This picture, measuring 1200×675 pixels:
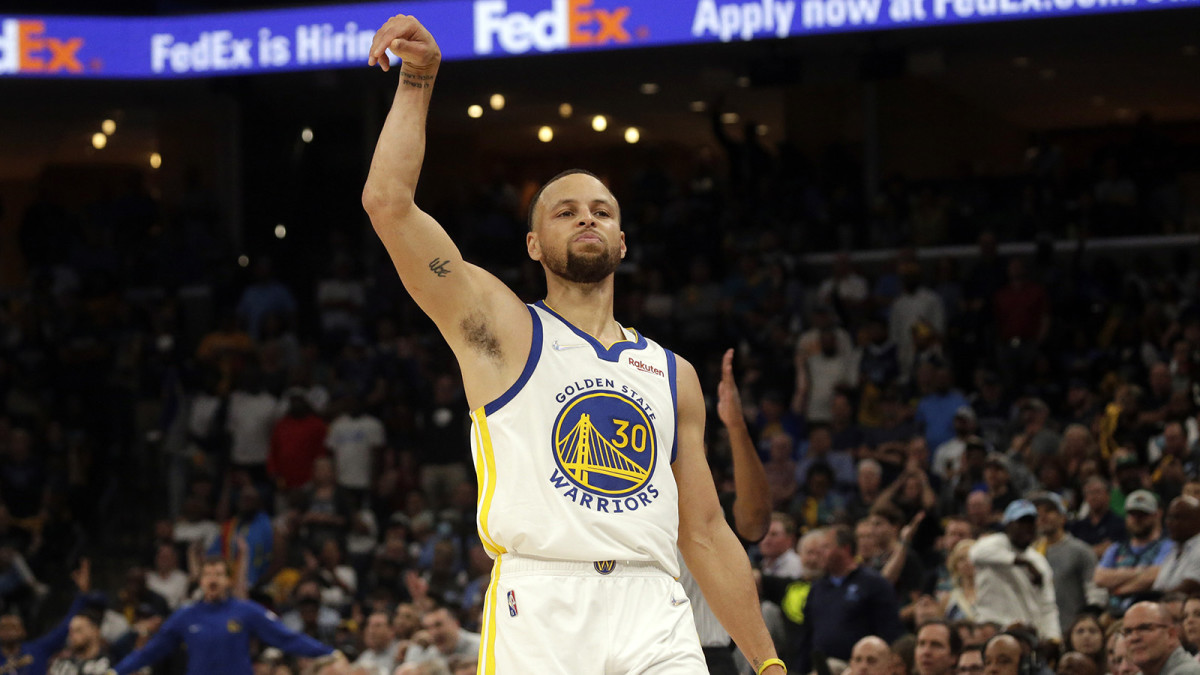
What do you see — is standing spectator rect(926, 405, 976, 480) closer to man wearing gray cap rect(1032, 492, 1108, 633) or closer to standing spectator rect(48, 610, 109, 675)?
man wearing gray cap rect(1032, 492, 1108, 633)

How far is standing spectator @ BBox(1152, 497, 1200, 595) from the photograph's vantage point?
8219 millimetres

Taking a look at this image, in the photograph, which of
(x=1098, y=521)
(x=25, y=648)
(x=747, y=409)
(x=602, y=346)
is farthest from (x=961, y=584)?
(x=25, y=648)

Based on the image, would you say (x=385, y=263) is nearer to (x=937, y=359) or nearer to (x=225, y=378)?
(x=225, y=378)

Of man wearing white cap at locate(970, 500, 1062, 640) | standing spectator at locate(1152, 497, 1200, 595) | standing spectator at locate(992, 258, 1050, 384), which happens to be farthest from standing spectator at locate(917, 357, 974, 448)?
standing spectator at locate(1152, 497, 1200, 595)

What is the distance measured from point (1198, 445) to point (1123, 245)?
4943 mm

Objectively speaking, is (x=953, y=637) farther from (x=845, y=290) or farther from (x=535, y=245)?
(x=845, y=290)

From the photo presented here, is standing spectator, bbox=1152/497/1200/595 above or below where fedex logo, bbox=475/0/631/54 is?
below

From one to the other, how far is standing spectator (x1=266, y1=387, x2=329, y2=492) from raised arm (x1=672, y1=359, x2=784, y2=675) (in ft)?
34.5

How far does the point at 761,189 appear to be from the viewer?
17078 mm

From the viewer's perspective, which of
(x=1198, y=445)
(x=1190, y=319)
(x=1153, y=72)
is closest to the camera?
(x=1198, y=445)

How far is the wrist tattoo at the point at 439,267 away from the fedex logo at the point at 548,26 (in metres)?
10.0

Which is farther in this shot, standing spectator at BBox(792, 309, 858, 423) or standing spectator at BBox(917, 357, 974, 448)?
standing spectator at BBox(792, 309, 858, 423)

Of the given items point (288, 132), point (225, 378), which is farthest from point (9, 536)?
point (288, 132)

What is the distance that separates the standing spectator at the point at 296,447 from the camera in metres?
14.2
